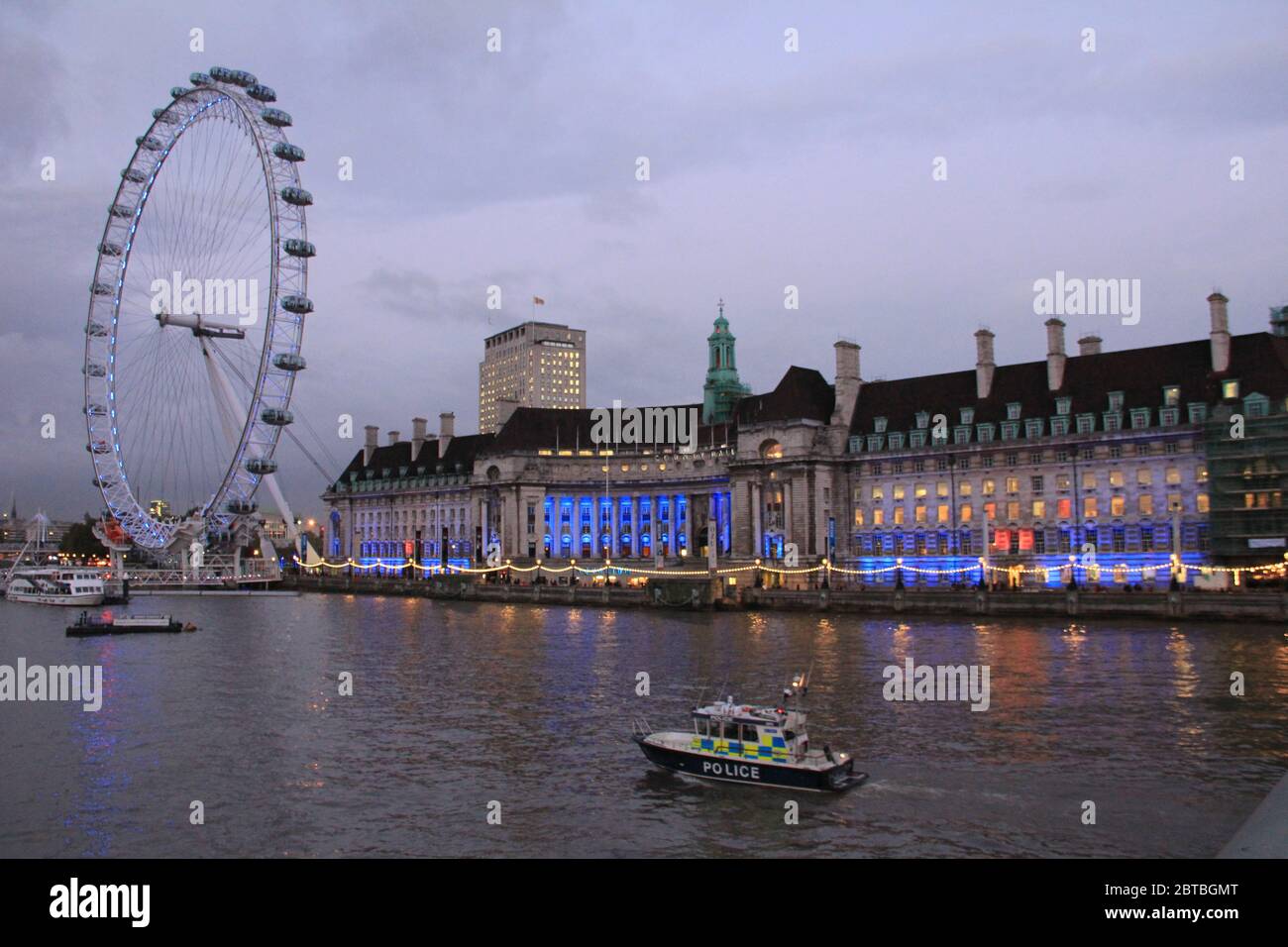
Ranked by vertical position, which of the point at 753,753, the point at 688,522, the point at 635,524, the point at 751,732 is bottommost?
the point at 753,753

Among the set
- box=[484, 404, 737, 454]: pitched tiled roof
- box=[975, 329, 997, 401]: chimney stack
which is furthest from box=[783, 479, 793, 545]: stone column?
box=[484, 404, 737, 454]: pitched tiled roof

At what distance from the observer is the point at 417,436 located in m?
165

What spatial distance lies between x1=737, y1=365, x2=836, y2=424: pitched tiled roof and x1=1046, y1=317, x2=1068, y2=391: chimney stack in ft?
81.3

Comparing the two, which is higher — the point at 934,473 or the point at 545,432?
the point at 545,432

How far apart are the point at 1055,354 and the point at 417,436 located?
9921 cm

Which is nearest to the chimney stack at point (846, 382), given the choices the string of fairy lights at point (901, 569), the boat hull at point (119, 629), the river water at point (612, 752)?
the string of fairy lights at point (901, 569)

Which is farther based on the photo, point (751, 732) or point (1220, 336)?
point (1220, 336)

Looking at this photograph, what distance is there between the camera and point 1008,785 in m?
28.4

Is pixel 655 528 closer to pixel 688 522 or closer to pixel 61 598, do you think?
pixel 688 522

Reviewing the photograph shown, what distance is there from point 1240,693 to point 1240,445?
1679 inches

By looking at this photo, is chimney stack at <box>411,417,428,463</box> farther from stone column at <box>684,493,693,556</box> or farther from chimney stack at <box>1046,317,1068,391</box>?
chimney stack at <box>1046,317,1068,391</box>

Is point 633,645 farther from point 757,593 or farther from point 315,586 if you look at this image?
point 315,586

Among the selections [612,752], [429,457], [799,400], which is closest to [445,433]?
[429,457]
